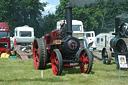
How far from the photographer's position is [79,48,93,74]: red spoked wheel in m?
8.06

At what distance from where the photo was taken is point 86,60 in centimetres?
845

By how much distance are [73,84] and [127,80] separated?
193cm

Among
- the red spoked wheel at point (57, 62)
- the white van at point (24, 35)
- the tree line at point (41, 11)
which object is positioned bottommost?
the red spoked wheel at point (57, 62)

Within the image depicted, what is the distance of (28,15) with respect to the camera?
4372 centimetres

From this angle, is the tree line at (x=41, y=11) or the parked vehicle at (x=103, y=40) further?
the tree line at (x=41, y=11)

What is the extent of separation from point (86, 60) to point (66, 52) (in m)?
0.86

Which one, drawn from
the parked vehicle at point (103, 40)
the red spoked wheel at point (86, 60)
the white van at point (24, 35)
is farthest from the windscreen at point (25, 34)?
the red spoked wheel at point (86, 60)

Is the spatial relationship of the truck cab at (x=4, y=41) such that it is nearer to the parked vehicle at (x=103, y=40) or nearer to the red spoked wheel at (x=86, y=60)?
the parked vehicle at (x=103, y=40)

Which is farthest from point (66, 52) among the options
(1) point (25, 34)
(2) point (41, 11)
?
(2) point (41, 11)

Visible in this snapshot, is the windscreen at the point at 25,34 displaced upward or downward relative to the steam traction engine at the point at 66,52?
upward

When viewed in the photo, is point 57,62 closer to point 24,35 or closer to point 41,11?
point 24,35

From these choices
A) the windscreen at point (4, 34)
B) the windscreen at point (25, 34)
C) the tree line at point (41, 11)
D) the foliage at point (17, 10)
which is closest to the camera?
the windscreen at point (4, 34)

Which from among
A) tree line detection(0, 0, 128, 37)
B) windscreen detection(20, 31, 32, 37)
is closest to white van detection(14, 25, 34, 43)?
windscreen detection(20, 31, 32, 37)

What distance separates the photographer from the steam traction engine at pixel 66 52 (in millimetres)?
8106
